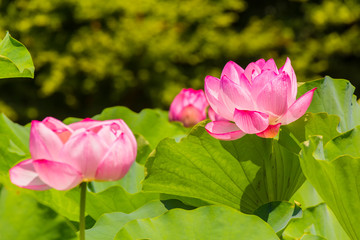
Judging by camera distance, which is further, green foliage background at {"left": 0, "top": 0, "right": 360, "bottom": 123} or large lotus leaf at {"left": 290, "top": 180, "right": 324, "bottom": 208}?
green foliage background at {"left": 0, "top": 0, "right": 360, "bottom": 123}

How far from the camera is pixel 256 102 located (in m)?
0.83

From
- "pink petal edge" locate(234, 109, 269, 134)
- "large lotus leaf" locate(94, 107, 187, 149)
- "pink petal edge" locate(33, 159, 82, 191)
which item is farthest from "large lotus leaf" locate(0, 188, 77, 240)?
"large lotus leaf" locate(94, 107, 187, 149)

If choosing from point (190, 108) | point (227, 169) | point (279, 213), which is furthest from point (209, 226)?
point (190, 108)

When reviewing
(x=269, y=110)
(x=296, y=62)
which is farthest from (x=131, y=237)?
(x=296, y=62)

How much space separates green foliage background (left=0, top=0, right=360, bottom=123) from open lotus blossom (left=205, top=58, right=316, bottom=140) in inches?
179

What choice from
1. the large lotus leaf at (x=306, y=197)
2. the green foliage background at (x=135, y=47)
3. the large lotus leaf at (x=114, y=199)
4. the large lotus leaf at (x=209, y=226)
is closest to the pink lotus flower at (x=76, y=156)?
the large lotus leaf at (x=209, y=226)

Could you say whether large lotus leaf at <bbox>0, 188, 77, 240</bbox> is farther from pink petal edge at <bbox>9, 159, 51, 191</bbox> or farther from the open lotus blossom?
the open lotus blossom

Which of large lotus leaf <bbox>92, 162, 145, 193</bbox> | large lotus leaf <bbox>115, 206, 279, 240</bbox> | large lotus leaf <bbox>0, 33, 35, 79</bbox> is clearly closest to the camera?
large lotus leaf <bbox>115, 206, 279, 240</bbox>

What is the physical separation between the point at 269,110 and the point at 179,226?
25cm

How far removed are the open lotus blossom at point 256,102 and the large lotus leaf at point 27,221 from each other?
0.34 metres

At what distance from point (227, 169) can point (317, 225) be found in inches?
7.5

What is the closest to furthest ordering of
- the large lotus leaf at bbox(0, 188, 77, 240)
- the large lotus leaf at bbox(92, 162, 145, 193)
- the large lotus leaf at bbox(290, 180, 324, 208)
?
the large lotus leaf at bbox(0, 188, 77, 240)
the large lotus leaf at bbox(290, 180, 324, 208)
the large lotus leaf at bbox(92, 162, 145, 193)

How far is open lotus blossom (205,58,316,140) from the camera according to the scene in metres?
0.81

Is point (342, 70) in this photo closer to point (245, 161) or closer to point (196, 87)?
point (196, 87)
